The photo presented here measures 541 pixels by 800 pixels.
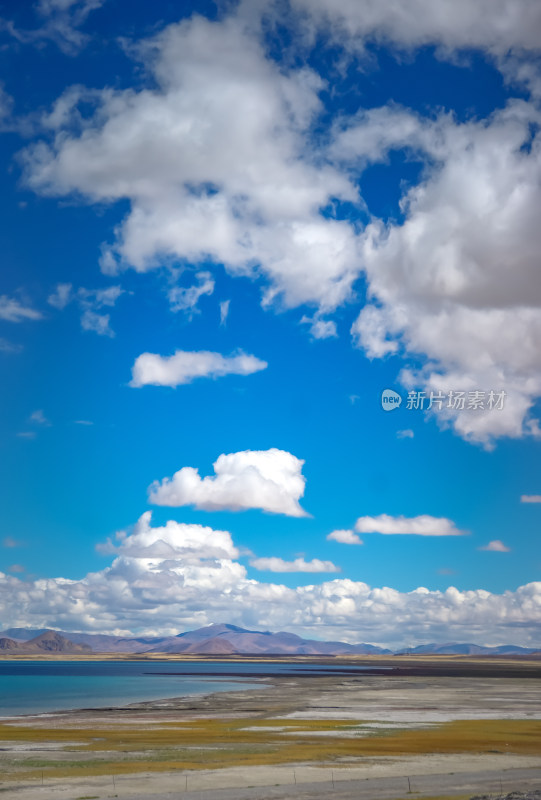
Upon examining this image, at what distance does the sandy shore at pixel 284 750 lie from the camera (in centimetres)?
4053

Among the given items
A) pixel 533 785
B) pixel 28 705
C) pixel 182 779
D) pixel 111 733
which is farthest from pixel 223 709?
pixel 533 785

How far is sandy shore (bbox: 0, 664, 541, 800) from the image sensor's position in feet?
133

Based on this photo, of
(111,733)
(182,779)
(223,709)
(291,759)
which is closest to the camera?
(182,779)

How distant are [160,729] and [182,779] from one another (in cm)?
3062

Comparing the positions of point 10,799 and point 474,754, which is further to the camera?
point 474,754

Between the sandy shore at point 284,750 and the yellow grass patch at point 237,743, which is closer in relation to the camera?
the sandy shore at point 284,750

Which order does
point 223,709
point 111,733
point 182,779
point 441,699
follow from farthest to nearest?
point 441,699 < point 223,709 < point 111,733 < point 182,779

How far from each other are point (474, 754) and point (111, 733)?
34.3m

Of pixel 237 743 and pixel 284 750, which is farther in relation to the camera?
pixel 237 743

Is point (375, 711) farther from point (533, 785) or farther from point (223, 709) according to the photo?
point (533, 785)

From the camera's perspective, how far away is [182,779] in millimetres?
43344

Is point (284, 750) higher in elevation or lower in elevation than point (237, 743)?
higher

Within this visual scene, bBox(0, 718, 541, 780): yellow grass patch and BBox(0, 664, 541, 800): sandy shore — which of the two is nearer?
BBox(0, 664, 541, 800): sandy shore

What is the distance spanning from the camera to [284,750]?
55656 millimetres
